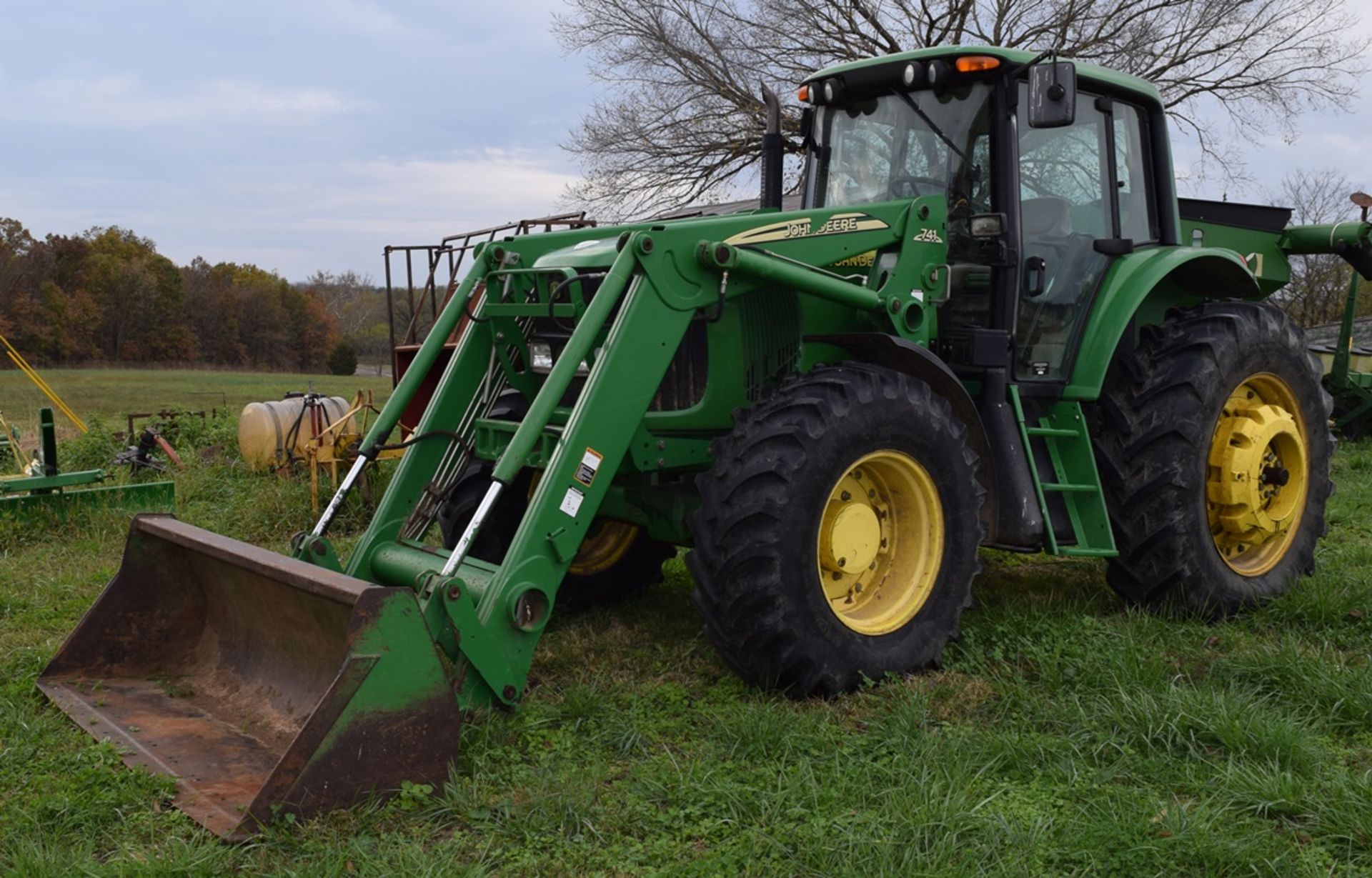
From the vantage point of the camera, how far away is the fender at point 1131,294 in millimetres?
5504

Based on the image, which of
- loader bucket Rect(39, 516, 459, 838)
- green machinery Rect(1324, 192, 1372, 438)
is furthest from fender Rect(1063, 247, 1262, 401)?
green machinery Rect(1324, 192, 1372, 438)

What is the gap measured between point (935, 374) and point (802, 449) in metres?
0.84

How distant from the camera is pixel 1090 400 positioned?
5.61 m

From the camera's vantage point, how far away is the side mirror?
4766 mm

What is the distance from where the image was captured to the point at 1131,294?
5.55 m

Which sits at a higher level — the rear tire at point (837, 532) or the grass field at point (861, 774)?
the rear tire at point (837, 532)

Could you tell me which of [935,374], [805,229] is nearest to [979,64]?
[805,229]

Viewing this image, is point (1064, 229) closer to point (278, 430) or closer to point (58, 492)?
point (58, 492)

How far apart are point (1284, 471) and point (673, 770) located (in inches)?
151

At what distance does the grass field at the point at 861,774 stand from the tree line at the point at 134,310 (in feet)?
77.8

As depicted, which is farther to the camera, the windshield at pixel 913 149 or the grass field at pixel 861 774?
the windshield at pixel 913 149

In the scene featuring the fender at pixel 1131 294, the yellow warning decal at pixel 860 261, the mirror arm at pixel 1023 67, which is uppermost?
the mirror arm at pixel 1023 67

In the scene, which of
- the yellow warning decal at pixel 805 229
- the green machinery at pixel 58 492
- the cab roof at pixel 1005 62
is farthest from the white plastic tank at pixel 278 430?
the yellow warning decal at pixel 805 229

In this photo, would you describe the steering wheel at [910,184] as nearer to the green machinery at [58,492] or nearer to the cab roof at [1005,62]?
the cab roof at [1005,62]
